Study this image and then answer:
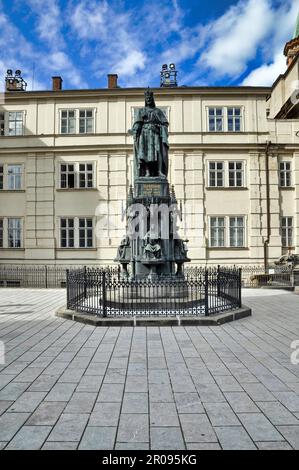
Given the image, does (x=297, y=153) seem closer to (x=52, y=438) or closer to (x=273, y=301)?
(x=273, y=301)

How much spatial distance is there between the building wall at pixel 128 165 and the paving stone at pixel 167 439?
21.6 m

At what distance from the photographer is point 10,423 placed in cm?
411

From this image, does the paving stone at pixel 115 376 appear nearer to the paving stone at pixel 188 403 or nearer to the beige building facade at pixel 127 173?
the paving stone at pixel 188 403

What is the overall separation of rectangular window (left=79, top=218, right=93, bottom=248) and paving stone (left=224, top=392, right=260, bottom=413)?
70.5 feet

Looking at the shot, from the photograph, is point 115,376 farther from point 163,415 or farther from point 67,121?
point 67,121

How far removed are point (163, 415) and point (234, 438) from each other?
88 cm

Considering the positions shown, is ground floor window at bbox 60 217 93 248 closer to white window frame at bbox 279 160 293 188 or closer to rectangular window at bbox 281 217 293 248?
rectangular window at bbox 281 217 293 248

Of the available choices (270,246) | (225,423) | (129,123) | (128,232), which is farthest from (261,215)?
(225,423)

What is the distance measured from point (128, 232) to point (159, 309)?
3.33 meters

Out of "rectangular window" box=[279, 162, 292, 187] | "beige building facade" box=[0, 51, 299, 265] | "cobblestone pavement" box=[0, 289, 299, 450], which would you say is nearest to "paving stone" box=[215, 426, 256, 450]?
"cobblestone pavement" box=[0, 289, 299, 450]

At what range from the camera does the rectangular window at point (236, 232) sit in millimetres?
25844

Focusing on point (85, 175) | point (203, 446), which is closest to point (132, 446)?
point (203, 446)

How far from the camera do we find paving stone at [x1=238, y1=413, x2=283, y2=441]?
3.76 m

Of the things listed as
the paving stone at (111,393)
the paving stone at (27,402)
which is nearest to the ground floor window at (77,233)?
the paving stone at (111,393)
